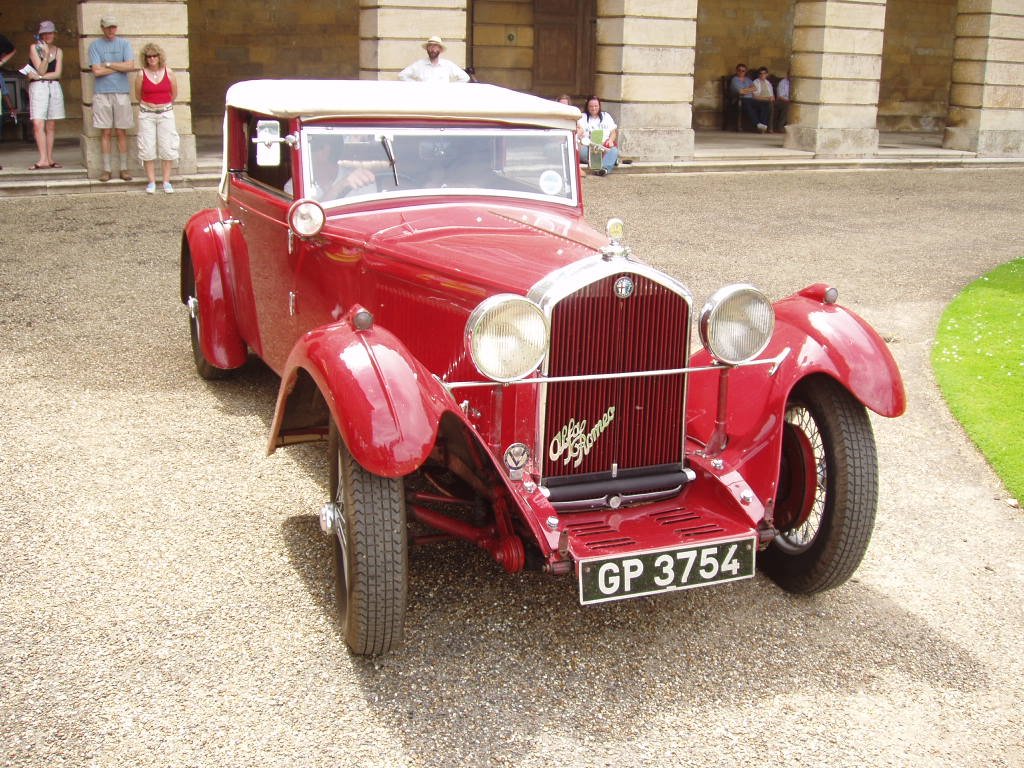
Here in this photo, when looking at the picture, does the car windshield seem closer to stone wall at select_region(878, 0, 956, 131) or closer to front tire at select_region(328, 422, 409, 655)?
front tire at select_region(328, 422, 409, 655)

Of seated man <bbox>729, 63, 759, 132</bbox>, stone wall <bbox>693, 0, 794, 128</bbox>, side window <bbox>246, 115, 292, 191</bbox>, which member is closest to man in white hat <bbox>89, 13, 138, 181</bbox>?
side window <bbox>246, 115, 292, 191</bbox>

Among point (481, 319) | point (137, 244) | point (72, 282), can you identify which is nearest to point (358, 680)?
point (481, 319)

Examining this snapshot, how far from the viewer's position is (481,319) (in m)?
3.47

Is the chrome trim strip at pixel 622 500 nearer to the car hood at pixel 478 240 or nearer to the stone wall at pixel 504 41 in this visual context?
the car hood at pixel 478 240

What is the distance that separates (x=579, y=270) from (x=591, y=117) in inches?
459

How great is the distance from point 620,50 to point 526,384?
13173mm

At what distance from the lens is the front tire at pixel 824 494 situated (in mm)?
3979

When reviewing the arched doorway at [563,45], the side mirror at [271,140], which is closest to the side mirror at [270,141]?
the side mirror at [271,140]

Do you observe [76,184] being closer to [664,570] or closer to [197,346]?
[197,346]

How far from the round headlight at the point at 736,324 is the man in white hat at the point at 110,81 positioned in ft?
35.0

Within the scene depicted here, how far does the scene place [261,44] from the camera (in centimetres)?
1848

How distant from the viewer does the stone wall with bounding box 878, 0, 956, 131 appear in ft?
77.7

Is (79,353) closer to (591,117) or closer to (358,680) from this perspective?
(358,680)

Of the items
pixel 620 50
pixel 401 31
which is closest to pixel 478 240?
pixel 401 31
